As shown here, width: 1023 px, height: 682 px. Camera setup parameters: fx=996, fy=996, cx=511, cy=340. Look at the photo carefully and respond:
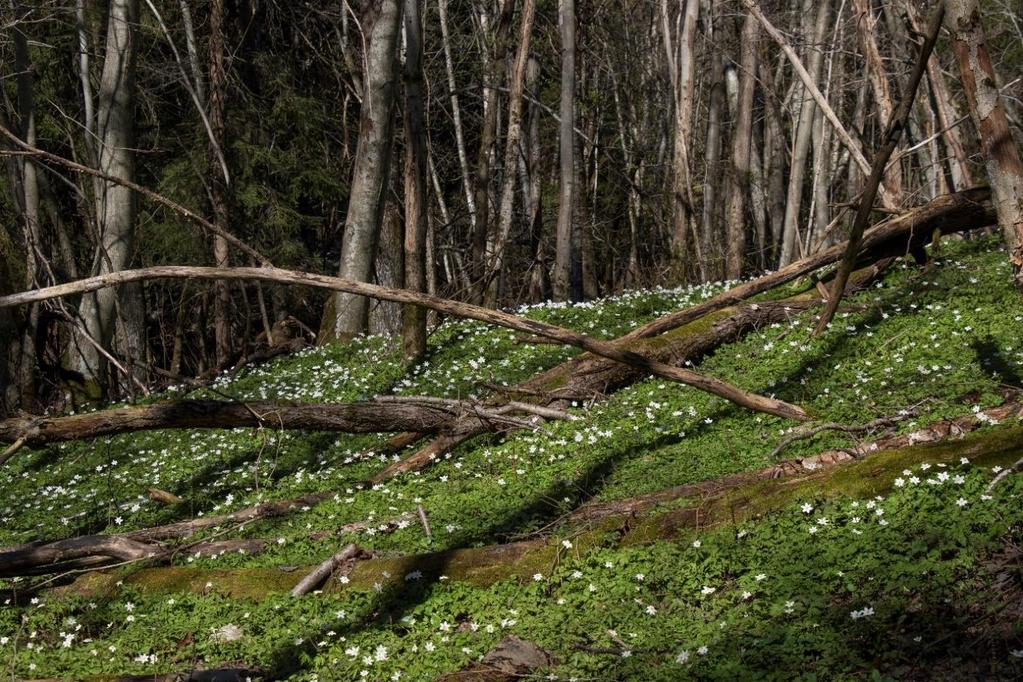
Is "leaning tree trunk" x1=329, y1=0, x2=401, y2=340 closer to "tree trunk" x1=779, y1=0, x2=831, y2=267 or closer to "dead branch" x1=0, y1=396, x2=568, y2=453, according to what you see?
"dead branch" x1=0, y1=396, x2=568, y2=453

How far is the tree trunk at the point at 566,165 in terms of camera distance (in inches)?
852

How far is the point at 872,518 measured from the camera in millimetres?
6867

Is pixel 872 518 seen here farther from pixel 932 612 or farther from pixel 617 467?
pixel 617 467

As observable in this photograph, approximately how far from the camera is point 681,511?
313 inches

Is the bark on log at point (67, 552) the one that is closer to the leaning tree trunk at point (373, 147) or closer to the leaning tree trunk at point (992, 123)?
the leaning tree trunk at point (992, 123)

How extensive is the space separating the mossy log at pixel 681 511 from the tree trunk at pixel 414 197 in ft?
22.4

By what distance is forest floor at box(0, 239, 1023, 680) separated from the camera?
609 cm

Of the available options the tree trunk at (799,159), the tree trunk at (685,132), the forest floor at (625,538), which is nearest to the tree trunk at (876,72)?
the forest floor at (625,538)

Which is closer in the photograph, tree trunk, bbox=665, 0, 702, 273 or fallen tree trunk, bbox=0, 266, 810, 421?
fallen tree trunk, bbox=0, 266, 810, 421

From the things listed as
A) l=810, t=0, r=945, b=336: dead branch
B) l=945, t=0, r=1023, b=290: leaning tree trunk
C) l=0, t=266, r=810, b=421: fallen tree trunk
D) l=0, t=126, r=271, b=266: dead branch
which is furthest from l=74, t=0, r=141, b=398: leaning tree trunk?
l=945, t=0, r=1023, b=290: leaning tree trunk

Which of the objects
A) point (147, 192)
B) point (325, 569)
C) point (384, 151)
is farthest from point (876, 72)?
point (325, 569)

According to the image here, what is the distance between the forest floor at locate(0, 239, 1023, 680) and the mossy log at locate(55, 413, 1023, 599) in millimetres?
29

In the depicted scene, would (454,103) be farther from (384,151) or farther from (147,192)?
(147,192)

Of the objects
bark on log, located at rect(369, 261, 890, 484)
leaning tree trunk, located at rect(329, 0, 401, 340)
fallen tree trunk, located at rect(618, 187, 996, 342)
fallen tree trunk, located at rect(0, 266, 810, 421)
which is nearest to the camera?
fallen tree trunk, located at rect(0, 266, 810, 421)
